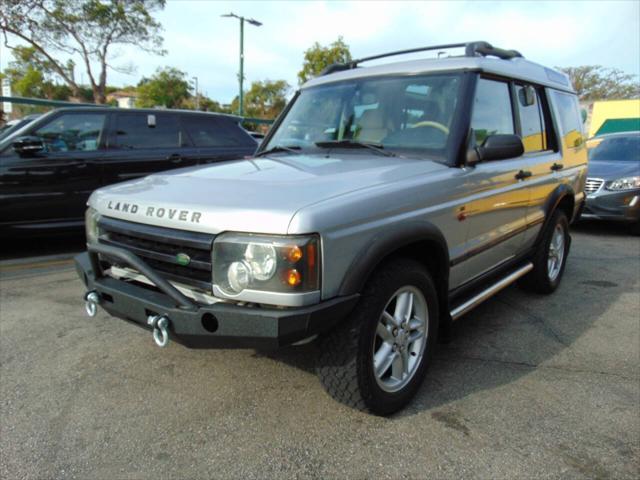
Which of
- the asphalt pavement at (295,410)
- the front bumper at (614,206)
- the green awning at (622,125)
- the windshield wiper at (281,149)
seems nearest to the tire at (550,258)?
the asphalt pavement at (295,410)

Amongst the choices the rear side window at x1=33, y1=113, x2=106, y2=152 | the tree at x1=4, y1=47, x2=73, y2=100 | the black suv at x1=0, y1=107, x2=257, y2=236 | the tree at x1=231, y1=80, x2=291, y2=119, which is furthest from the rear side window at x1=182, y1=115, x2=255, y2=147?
the tree at x1=231, y1=80, x2=291, y2=119

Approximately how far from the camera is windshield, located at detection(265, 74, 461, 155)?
3.00m

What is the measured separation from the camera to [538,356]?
130 inches

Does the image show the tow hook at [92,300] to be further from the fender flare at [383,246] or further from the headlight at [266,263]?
the fender flare at [383,246]

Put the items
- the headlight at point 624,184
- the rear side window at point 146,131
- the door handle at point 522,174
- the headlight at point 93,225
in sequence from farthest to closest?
1. the headlight at point 624,184
2. the rear side window at point 146,131
3. the door handle at point 522,174
4. the headlight at point 93,225

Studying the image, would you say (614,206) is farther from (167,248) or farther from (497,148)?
(167,248)

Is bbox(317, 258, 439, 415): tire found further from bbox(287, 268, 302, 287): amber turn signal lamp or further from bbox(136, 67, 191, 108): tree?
bbox(136, 67, 191, 108): tree

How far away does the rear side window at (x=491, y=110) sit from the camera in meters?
3.10

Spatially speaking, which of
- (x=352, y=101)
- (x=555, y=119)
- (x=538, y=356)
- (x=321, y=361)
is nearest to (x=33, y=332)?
(x=321, y=361)

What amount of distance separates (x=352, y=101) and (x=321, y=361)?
189cm

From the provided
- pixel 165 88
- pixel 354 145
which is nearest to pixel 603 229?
pixel 354 145

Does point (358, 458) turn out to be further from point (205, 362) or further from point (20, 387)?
point (20, 387)

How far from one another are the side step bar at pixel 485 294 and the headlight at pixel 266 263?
1267mm

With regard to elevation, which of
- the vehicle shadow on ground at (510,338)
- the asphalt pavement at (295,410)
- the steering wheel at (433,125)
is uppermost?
the steering wheel at (433,125)
